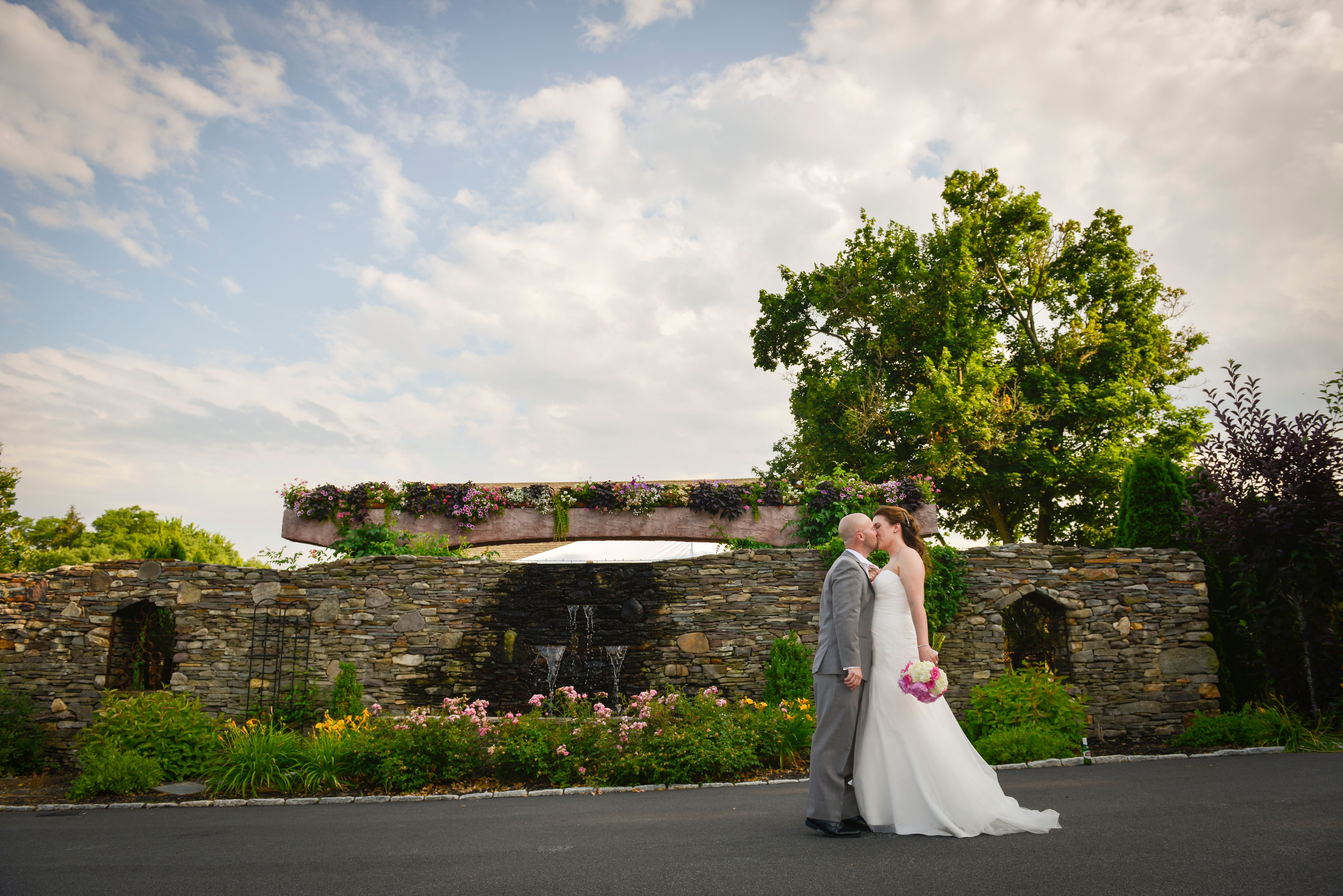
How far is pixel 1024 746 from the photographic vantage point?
7.81 metres

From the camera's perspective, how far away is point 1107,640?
9.77 meters

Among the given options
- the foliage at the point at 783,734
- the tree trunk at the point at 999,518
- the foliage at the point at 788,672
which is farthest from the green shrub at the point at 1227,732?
the tree trunk at the point at 999,518

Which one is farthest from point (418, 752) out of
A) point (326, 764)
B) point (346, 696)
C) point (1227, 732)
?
point (1227, 732)

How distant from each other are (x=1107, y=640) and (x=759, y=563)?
483 cm

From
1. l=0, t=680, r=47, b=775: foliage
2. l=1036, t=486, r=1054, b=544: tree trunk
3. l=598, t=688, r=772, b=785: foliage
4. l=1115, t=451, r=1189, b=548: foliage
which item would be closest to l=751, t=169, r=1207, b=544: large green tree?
l=1036, t=486, r=1054, b=544: tree trunk

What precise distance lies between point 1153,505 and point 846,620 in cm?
891

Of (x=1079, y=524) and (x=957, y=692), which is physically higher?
(x=1079, y=524)

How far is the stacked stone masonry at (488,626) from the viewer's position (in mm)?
9695

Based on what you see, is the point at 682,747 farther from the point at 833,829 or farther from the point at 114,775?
the point at 114,775

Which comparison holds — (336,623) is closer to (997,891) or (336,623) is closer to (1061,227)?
(997,891)

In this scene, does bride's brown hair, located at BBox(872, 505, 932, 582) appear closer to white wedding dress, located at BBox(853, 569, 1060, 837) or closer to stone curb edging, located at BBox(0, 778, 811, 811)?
white wedding dress, located at BBox(853, 569, 1060, 837)

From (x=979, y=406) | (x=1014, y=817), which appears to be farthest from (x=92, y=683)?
(x=979, y=406)

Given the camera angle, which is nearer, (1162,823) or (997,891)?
(997,891)

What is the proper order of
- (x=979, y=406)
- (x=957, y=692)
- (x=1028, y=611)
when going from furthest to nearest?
(x=979, y=406) → (x=1028, y=611) → (x=957, y=692)
